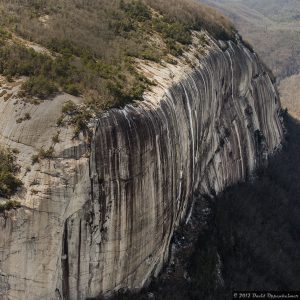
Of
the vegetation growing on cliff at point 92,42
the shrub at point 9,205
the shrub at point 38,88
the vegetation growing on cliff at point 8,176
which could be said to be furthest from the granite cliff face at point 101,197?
the vegetation growing on cliff at point 92,42

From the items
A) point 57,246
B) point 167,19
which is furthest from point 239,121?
point 57,246

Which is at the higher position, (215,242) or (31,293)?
(31,293)

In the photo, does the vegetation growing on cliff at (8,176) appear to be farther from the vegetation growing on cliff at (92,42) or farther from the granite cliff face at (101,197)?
the vegetation growing on cliff at (92,42)

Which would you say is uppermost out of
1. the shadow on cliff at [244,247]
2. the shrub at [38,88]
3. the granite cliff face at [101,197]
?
the shrub at [38,88]

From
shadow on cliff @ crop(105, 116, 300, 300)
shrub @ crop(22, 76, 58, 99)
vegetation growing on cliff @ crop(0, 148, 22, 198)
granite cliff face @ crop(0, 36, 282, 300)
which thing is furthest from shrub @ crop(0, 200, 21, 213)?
shadow on cliff @ crop(105, 116, 300, 300)

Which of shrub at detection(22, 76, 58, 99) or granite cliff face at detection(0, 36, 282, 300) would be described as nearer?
granite cliff face at detection(0, 36, 282, 300)

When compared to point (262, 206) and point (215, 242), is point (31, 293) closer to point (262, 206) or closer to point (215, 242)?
point (215, 242)

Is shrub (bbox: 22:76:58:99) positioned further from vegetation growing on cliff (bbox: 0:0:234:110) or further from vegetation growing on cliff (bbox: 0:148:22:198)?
vegetation growing on cliff (bbox: 0:148:22:198)
